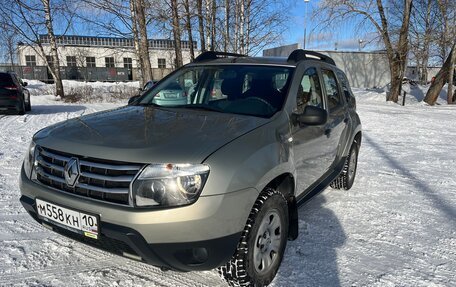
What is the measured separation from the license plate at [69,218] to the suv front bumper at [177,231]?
0.14 feet

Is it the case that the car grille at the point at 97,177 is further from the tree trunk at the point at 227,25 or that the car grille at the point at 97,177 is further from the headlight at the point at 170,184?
the tree trunk at the point at 227,25

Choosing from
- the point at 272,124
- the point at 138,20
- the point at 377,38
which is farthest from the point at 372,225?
the point at 377,38

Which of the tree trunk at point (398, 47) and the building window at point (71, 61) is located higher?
the building window at point (71, 61)

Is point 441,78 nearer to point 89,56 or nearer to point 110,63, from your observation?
point 89,56

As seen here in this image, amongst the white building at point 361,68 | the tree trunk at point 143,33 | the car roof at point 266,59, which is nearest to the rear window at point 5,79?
the tree trunk at point 143,33

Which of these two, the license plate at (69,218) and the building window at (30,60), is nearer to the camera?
the license plate at (69,218)

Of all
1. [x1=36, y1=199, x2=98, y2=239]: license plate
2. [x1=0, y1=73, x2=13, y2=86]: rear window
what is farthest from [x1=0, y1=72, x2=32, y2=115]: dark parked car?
[x1=36, y1=199, x2=98, y2=239]: license plate

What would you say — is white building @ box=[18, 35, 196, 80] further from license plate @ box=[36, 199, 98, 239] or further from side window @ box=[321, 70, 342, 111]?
license plate @ box=[36, 199, 98, 239]

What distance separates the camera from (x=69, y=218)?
2248mm

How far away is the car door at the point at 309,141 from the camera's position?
3025 millimetres

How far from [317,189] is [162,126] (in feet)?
6.11

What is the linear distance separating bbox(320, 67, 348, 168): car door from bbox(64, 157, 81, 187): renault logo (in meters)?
2.45

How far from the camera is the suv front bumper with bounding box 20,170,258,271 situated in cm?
202

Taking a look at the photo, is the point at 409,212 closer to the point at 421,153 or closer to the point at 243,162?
the point at 243,162
